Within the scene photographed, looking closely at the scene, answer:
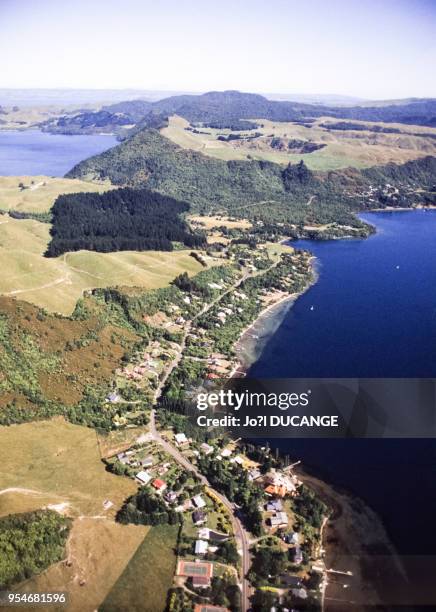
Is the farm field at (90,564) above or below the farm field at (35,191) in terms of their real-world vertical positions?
below

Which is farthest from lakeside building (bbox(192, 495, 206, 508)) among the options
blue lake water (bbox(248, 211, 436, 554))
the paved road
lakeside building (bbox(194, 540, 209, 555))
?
blue lake water (bbox(248, 211, 436, 554))

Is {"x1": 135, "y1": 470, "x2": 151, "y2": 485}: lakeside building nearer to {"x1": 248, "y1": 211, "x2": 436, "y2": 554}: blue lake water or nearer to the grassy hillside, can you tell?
the grassy hillside

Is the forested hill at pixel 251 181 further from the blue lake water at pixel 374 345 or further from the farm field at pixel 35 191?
the blue lake water at pixel 374 345

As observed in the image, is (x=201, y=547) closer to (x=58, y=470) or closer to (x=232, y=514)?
(x=232, y=514)

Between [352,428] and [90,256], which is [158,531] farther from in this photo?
[90,256]

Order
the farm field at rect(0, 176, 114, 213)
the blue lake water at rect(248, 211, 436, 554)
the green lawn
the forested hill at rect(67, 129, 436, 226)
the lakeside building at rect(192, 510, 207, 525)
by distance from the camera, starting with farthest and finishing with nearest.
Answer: the forested hill at rect(67, 129, 436, 226)
the farm field at rect(0, 176, 114, 213)
the blue lake water at rect(248, 211, 436, 554)
the lakeside building at rect(192, 510, 207, 525)
the green lawn

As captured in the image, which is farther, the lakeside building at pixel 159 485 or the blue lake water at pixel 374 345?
the blue lake water at pixel 374 345

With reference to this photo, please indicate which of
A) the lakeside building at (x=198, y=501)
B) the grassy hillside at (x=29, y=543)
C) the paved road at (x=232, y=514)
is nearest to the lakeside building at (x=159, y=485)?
the lakeside building at (x=198, y=501)

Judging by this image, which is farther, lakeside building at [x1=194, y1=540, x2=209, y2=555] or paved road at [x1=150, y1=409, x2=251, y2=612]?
lakeside building at [x1=194, y1=540, x2=209, y2=555]
